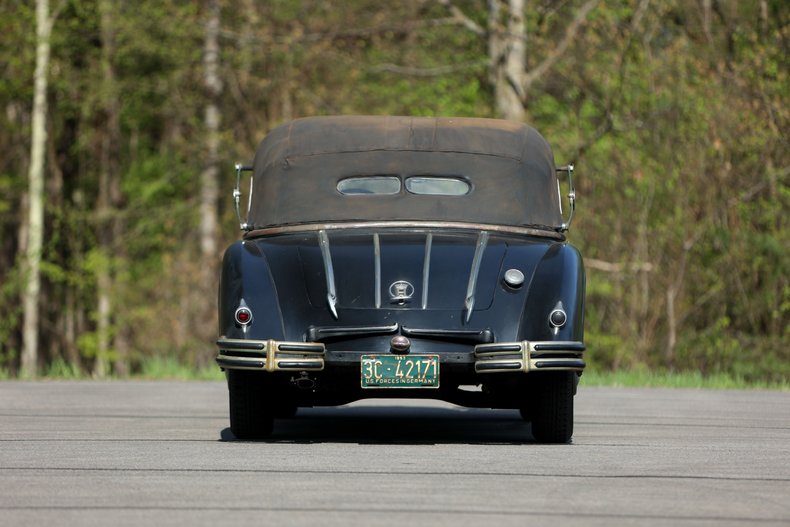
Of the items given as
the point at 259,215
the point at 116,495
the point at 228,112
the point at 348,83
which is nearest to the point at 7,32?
the point at 228,112

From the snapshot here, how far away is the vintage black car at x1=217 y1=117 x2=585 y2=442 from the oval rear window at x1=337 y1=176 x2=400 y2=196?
0.4 inches

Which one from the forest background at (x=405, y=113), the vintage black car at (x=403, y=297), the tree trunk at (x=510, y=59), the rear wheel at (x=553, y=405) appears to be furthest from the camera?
the tree trunk at (x=510, y=59)

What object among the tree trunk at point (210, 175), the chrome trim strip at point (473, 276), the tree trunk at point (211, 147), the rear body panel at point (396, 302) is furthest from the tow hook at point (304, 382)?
the tree trunk at point (211, 147)

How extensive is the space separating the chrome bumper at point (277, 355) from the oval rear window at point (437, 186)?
6.83ft

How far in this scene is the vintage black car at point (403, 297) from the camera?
29.2ft

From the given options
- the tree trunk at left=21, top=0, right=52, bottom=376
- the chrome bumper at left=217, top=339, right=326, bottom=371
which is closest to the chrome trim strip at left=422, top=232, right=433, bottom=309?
the chrome bumper at left=217, top=339, right=326, bottom=371

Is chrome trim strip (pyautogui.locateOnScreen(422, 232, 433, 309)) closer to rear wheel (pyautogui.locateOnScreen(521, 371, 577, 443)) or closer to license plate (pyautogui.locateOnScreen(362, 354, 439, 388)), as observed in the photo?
license plate (pyautogui.locateOnScreen(362, 354, 439, 388))

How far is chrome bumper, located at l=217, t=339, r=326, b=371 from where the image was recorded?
8812 mm

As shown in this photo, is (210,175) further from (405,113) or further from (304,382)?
(304,382)

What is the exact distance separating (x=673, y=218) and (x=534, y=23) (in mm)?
6793

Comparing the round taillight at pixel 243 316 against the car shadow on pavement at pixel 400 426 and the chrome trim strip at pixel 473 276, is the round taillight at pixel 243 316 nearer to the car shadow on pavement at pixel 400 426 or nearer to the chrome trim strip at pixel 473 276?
the car shadow on pavement at pixel 400 426

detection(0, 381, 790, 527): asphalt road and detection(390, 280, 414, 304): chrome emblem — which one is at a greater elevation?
detection(390, 280, 414, 304): chrome emblem

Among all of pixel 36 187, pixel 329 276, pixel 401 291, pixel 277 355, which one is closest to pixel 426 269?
pixel 401 291

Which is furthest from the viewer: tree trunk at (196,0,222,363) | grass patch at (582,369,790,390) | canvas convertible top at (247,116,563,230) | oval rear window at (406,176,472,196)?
tree trunk at (196,0,222,363)
